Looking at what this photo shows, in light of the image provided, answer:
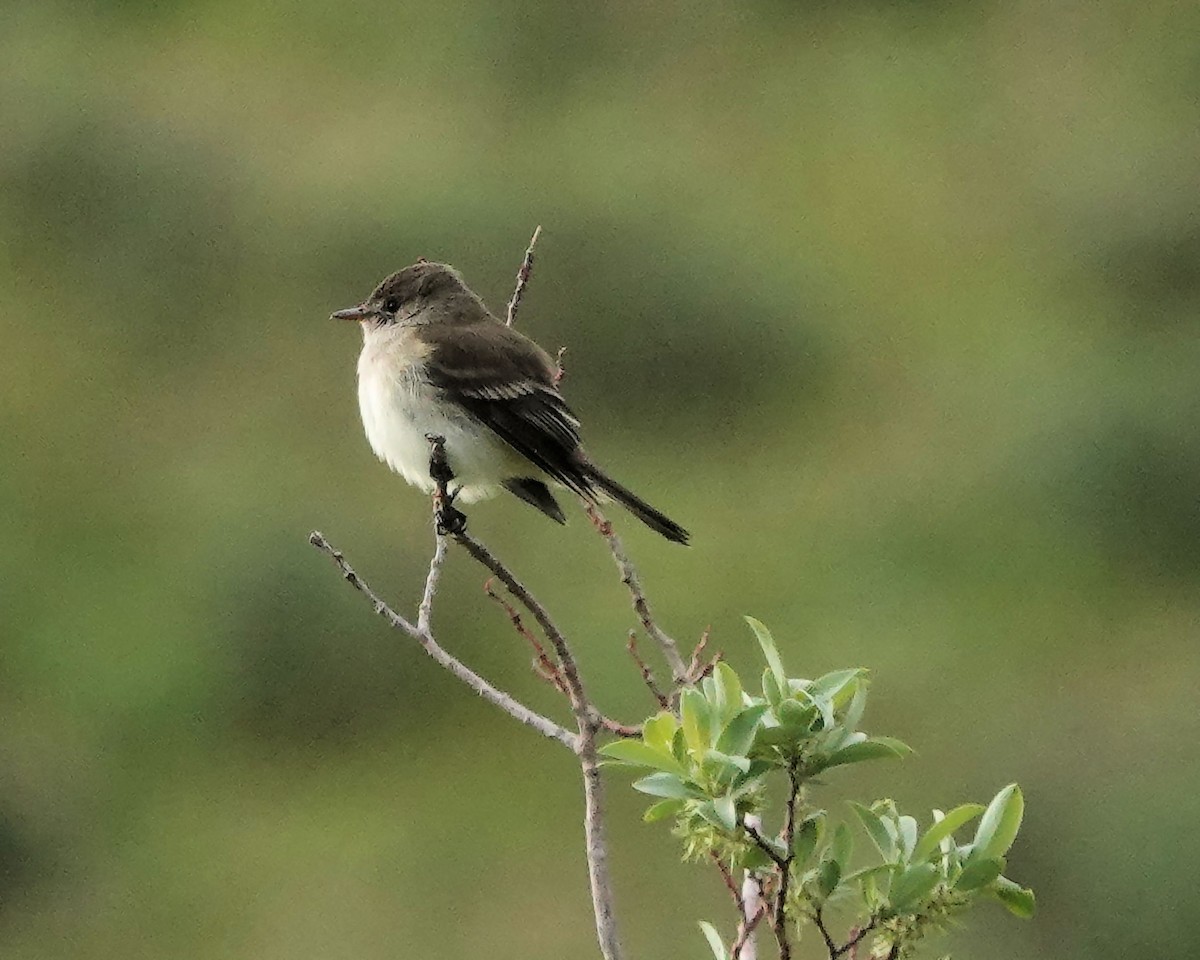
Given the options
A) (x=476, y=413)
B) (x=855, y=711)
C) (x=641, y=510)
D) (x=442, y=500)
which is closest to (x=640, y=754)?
(x=855, y=711)

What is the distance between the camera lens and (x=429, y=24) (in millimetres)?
11938

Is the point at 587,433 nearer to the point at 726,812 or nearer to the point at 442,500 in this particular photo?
the point at 442,500

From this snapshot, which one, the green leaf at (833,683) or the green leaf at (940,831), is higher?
the green leaf at (833,683)

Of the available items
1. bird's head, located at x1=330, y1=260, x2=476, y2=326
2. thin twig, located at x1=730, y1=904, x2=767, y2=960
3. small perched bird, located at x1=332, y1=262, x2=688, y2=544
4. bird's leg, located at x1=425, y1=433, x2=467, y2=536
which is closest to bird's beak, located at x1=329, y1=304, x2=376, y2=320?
bird's head, located at x1=330, y1=260, x2=476, y2=326

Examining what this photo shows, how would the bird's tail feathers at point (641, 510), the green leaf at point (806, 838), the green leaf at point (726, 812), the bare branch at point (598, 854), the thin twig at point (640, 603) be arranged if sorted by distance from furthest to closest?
1. the bird's tail feathers at point (641, 510)
2. the thin twig at point (640, 603)
3. the bare branch at point (598, 854)
4. the green leaf at point (806, 838)
5. the green leaf at point (726, 812)

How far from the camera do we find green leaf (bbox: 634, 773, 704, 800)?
210 centimetres

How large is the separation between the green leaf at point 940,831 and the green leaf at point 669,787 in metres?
0.26

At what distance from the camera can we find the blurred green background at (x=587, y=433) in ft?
23.8

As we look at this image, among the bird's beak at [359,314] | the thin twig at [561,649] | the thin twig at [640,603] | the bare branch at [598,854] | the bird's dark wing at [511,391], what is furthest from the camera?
the bird's beak at [359,314]

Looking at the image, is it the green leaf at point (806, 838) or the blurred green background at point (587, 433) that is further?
the blurred green background at point (587, 433)

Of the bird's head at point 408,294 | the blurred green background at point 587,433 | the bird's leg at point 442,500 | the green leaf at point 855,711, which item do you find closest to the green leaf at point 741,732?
the green leaf at point 855,711

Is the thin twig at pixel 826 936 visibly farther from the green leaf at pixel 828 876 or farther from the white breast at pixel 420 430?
the white breast at pixel 420 430

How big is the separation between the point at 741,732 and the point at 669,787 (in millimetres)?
100

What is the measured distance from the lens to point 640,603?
294 cm
